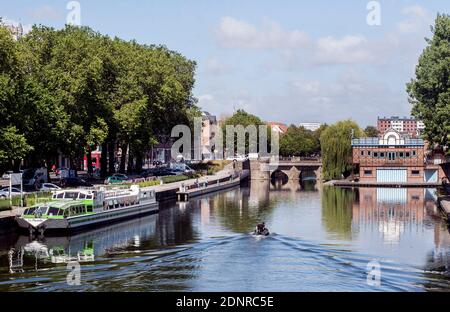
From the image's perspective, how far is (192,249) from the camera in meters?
53.0

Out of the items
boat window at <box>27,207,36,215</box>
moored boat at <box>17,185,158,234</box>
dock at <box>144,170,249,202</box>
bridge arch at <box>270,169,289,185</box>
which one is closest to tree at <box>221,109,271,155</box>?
bridge arch at <box>270,169,289,185</box>

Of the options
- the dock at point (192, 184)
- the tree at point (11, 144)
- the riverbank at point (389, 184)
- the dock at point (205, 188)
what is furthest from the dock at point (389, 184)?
the tree at point (11, 144)

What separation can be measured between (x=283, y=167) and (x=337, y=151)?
2853 cm

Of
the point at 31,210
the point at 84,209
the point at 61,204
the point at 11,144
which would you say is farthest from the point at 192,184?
the point at 31,210

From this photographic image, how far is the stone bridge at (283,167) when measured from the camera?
538 feet

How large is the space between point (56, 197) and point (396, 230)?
31.9m

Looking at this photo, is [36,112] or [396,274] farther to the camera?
[36,112]

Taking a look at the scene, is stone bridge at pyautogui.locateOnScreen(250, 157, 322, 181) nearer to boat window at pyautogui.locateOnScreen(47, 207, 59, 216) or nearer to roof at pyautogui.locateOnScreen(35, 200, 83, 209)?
roof at pyautogui.locateOnScreen(35, 200, 83, 209)

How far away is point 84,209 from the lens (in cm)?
6612

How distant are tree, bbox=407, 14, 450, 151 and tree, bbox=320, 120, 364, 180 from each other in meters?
38.5

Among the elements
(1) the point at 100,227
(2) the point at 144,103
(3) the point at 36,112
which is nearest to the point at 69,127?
(3) the point at 36,112

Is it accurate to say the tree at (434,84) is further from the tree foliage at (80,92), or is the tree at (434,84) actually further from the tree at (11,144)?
the tree at (11,144)
